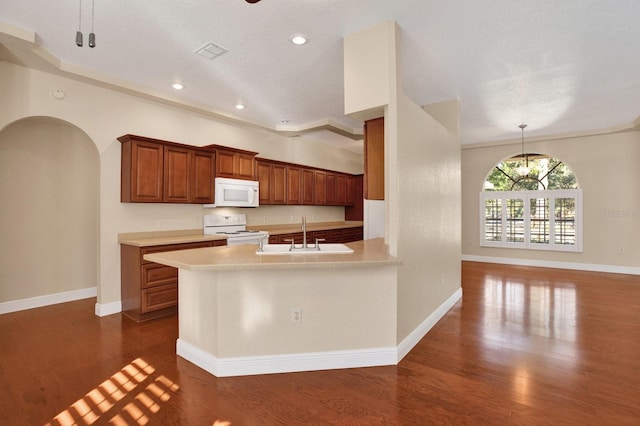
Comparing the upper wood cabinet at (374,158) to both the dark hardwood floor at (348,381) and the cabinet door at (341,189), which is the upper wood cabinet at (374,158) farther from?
the cabinet door at (341,189)

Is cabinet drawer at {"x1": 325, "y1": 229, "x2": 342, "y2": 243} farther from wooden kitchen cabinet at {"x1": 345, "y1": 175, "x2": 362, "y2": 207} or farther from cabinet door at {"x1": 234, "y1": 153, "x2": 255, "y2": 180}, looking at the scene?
cabinet door at {"x1": 234, "y1": 153, "x2": 255, "y2": 180}

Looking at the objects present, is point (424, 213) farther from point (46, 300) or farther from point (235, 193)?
point (46, 300)

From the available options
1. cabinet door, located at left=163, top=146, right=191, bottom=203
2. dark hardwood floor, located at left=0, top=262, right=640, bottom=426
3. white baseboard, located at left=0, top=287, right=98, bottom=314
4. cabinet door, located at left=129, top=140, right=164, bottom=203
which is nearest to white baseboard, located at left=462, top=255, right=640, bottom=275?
dark hardwood floor, located at left=0, top=262, right=640, bottom=426

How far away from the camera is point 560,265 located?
6.96 m

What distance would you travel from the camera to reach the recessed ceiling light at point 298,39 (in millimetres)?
2898

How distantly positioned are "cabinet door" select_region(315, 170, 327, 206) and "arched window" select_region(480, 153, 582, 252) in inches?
158

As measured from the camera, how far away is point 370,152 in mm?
3293

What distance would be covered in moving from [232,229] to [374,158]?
9.70 ft

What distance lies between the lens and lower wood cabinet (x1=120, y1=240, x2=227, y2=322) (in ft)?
11.9

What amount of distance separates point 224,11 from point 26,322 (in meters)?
3.97

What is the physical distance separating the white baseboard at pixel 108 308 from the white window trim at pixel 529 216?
7664 millimetres

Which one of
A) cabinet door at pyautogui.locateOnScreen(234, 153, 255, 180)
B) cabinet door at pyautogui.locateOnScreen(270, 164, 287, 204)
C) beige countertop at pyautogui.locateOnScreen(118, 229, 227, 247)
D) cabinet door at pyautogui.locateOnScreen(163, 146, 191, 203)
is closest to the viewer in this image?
beige countertop at pyautogui.locateOnScreen(118, 229, 227, 247)

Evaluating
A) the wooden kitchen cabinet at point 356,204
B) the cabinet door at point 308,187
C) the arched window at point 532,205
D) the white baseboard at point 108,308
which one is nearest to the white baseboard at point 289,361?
the white baseboard at point 108,308

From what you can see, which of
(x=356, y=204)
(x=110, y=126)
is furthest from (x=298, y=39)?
(x=356, y=204)
